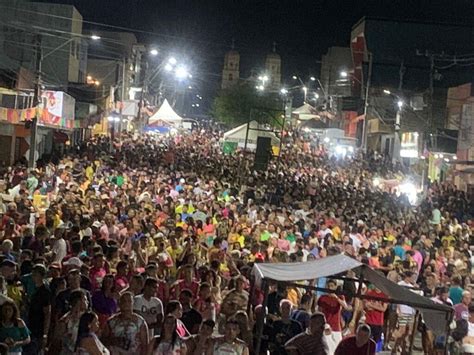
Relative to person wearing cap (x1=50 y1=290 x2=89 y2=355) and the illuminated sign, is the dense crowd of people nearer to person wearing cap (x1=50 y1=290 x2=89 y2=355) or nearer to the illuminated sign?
person wearing cap (x1=50 y1=290 x2=89 y2=355)

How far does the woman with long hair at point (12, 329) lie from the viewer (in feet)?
22.3

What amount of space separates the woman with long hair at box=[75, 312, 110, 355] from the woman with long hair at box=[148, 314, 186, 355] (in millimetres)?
439

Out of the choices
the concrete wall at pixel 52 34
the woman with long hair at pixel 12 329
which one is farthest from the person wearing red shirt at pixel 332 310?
the concrete wall at pixel 52 34

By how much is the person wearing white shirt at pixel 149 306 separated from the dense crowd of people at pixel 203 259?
12mm

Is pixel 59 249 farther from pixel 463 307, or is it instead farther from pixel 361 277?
pixel 463 307

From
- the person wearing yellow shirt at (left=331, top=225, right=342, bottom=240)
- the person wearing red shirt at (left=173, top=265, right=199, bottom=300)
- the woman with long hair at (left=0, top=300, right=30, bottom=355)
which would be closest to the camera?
the woman with long hair at (left=0, top=300, right=30, bottom=355)

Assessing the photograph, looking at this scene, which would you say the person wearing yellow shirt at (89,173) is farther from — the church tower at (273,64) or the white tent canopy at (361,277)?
the church tower at (273,64)

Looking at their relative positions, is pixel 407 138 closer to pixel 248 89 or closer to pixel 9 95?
pixel 9 95

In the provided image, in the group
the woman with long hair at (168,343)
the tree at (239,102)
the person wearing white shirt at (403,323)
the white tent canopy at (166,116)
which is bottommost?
the person wearing white shirt at (403,323)

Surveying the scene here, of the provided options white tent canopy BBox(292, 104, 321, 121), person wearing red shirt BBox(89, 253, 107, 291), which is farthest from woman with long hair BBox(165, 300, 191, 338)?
white tent canopy BBox(292, 104, 321, 121)

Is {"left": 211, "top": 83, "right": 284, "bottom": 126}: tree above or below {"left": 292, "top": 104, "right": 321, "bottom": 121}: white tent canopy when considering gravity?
above

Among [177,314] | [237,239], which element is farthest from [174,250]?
[177,314]

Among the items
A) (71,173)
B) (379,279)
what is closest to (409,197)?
(71,173)

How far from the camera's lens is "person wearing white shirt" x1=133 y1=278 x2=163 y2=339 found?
314 inches
